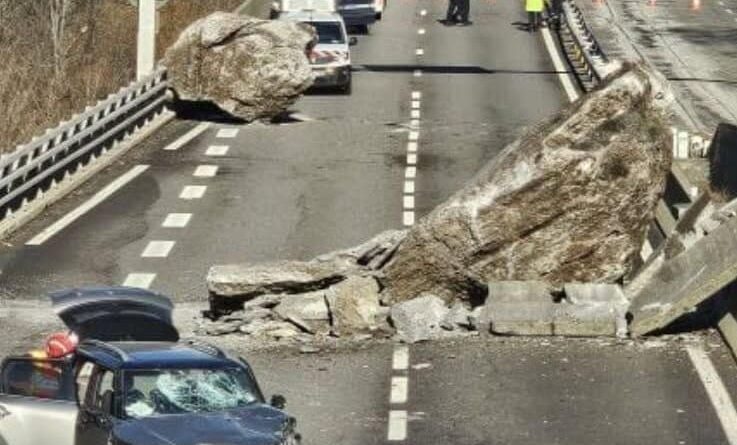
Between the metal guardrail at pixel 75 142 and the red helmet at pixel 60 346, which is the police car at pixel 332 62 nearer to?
the metal guardrail at pixel 75 142

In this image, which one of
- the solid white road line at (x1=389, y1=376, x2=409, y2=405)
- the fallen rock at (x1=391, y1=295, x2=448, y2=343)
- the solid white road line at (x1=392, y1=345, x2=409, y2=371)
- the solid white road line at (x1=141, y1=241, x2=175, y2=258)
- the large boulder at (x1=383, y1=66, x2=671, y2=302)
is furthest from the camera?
the solid white road line at (x1=141, y1=241, x2=175, y2=258)

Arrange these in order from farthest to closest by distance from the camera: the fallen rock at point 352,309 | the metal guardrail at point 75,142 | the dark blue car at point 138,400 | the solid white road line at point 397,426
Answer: the metal guardrail at point 75,142, the fallen rock at point 352,309, the solid white road line at point 397,426, the dark blue car at point 138,400

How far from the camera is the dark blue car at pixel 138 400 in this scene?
15.0 metres

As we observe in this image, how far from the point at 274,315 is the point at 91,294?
5.07 m

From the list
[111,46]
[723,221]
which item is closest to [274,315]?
[723,221]

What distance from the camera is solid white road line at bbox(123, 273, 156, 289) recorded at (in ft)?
87.9

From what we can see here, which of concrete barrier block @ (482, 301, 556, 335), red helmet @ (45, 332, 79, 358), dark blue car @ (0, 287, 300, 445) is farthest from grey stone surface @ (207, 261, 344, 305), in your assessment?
dark blue car @ (0, 287, 300, 445)

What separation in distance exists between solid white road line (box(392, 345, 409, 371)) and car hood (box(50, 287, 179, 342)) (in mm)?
3065

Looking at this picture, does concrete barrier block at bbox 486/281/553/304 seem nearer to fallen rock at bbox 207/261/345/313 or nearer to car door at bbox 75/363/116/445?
fallen rock at bbox 207/261/345/313

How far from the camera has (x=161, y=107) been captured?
43.5 m

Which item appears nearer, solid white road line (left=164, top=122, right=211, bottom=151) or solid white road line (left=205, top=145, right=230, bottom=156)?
solid white road line (left=205, top=145, right=230, bottom=156)

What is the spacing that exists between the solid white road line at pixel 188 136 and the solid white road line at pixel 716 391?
1907 cm

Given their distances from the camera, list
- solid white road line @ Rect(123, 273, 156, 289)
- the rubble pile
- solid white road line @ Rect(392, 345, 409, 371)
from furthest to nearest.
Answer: solid white road line @ Rect(123, 273, 156, 289)
the rubble pile
solid white road line @ Rect(392, 345, 409, 371)

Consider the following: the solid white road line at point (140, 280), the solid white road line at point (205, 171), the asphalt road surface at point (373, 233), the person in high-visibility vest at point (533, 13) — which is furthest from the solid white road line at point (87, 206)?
the person in high-visibility vest at point (533, 13)
